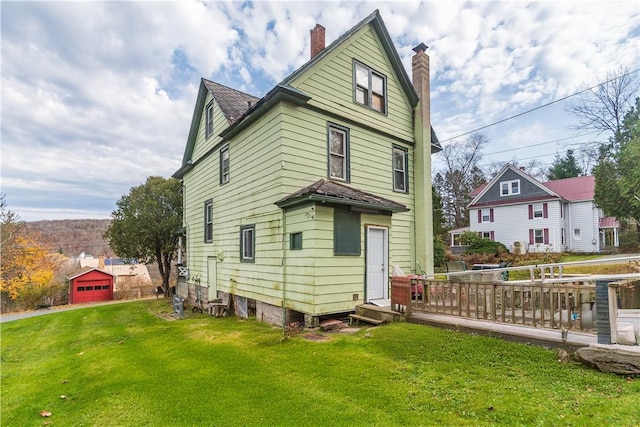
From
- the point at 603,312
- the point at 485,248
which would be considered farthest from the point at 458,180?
the point at 603,312

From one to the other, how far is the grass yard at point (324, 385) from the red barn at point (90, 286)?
23.2 meters

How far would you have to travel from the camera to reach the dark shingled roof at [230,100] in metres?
11.9

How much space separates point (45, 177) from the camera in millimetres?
26672

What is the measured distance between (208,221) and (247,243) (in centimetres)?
405

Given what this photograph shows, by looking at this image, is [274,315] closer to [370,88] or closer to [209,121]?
[370,88]

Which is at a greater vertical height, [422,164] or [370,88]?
[370,88]

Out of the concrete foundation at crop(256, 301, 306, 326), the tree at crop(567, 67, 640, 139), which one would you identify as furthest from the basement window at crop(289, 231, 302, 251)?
the tree at crop(567, 67, 640, 139)

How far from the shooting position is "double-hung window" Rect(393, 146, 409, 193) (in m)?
11.3

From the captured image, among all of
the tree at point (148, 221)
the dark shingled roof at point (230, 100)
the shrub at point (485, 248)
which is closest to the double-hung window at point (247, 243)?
the dark shingled roof at point (230, 100)

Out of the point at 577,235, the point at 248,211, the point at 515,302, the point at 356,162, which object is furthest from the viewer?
the point at 577,235

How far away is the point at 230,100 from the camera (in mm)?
12953

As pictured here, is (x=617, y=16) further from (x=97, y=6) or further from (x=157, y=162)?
(x=157, y=162)

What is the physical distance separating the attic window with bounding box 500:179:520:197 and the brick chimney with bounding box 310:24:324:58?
25.5 metres

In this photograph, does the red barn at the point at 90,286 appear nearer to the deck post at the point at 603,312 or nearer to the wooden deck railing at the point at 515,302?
the wooden deck railing at the point at 515,302
